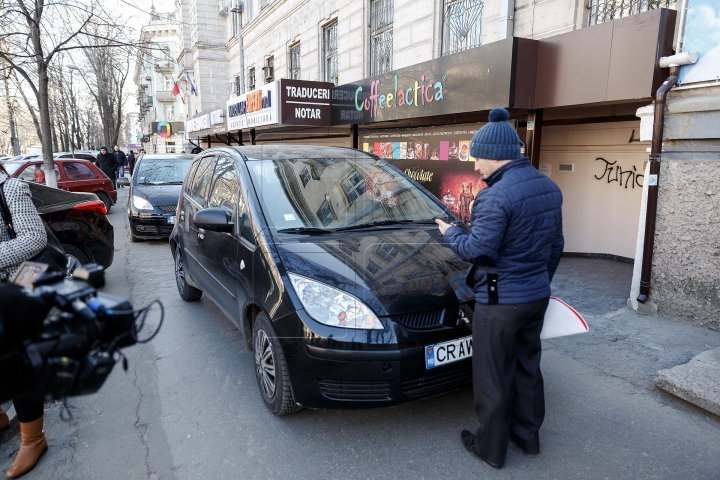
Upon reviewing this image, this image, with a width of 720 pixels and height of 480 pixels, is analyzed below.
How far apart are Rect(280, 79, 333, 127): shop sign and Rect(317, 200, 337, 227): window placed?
722 cm

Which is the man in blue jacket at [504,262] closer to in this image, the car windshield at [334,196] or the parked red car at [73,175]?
the car windshield at [334,196]

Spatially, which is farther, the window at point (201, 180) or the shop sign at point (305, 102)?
the shop sign at point (305, 102)

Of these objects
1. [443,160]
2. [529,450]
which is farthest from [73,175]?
[529,450]

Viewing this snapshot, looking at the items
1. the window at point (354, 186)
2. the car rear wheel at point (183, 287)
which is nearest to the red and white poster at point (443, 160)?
the window at point (354, 186)

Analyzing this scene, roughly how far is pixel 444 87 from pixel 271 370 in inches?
208

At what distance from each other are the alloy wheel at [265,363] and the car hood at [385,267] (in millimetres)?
562

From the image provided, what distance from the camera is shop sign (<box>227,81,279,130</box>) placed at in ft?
35.4

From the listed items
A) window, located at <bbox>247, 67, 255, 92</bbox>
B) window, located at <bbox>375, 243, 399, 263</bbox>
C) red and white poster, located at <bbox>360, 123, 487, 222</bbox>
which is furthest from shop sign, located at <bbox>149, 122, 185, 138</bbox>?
window, located at <bbox>375, 243, 399, 263</bbox>

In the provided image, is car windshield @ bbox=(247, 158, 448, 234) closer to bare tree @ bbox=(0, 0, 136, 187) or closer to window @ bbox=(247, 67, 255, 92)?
bare tree @ bbox=(0, 0, 136, 187)

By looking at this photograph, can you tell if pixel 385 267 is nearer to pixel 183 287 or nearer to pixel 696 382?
pixel 696 382

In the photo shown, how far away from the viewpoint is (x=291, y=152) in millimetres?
4367

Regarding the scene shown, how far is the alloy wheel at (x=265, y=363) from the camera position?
3246 millimetres

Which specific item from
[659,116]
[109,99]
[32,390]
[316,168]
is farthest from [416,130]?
[109,99]

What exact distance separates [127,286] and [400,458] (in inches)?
199
